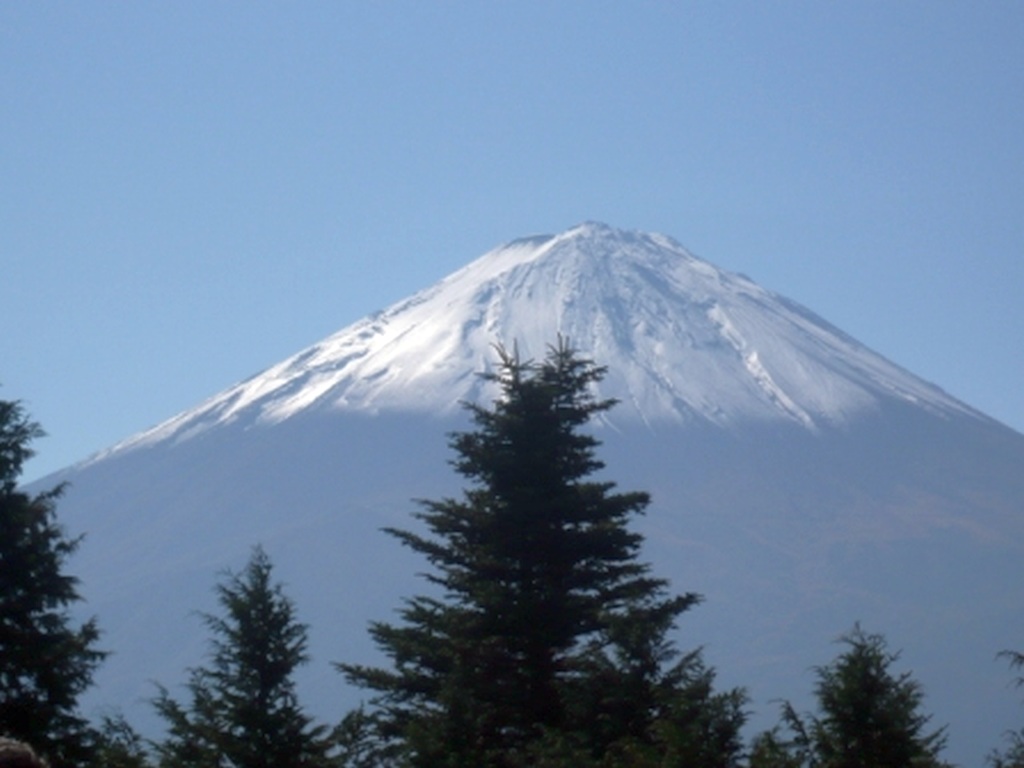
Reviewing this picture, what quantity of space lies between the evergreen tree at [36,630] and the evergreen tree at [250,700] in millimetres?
856

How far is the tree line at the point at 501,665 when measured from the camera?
14789 mm

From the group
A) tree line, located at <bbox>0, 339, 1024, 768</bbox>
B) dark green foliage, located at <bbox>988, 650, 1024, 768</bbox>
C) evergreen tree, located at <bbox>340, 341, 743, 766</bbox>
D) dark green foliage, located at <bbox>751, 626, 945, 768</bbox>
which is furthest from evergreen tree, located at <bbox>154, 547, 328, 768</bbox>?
dark green foliage, located at <bbox>988, 650, 1024, 768</bbox>

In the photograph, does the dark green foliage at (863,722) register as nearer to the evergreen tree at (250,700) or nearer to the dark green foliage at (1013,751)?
the dark green foliage at (1013,751)

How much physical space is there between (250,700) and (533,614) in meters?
4.92

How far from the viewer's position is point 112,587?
194m

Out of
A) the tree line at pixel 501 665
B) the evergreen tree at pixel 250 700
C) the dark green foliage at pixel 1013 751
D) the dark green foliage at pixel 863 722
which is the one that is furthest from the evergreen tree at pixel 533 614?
the dark green foliage at pixel 1013 751

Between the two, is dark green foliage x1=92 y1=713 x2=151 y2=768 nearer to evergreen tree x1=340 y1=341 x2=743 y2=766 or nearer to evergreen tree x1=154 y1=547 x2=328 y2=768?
evergreen tree x1=154 y1=547 x2=328 y2=768

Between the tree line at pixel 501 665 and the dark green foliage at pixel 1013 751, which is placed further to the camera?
the tree line at pixel 501 665

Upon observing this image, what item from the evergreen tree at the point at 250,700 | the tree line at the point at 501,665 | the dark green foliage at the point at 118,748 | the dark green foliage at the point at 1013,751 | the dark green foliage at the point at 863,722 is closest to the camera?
the dark green foliage at the point at 118,748

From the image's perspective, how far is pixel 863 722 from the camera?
14805 mm

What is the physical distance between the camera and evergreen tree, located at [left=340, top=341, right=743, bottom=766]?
16828mm

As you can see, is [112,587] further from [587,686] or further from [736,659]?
[587,686]

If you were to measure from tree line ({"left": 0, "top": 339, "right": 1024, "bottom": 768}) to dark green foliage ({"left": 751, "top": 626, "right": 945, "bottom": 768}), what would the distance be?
18mm

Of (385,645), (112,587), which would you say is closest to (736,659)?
(112,587)
